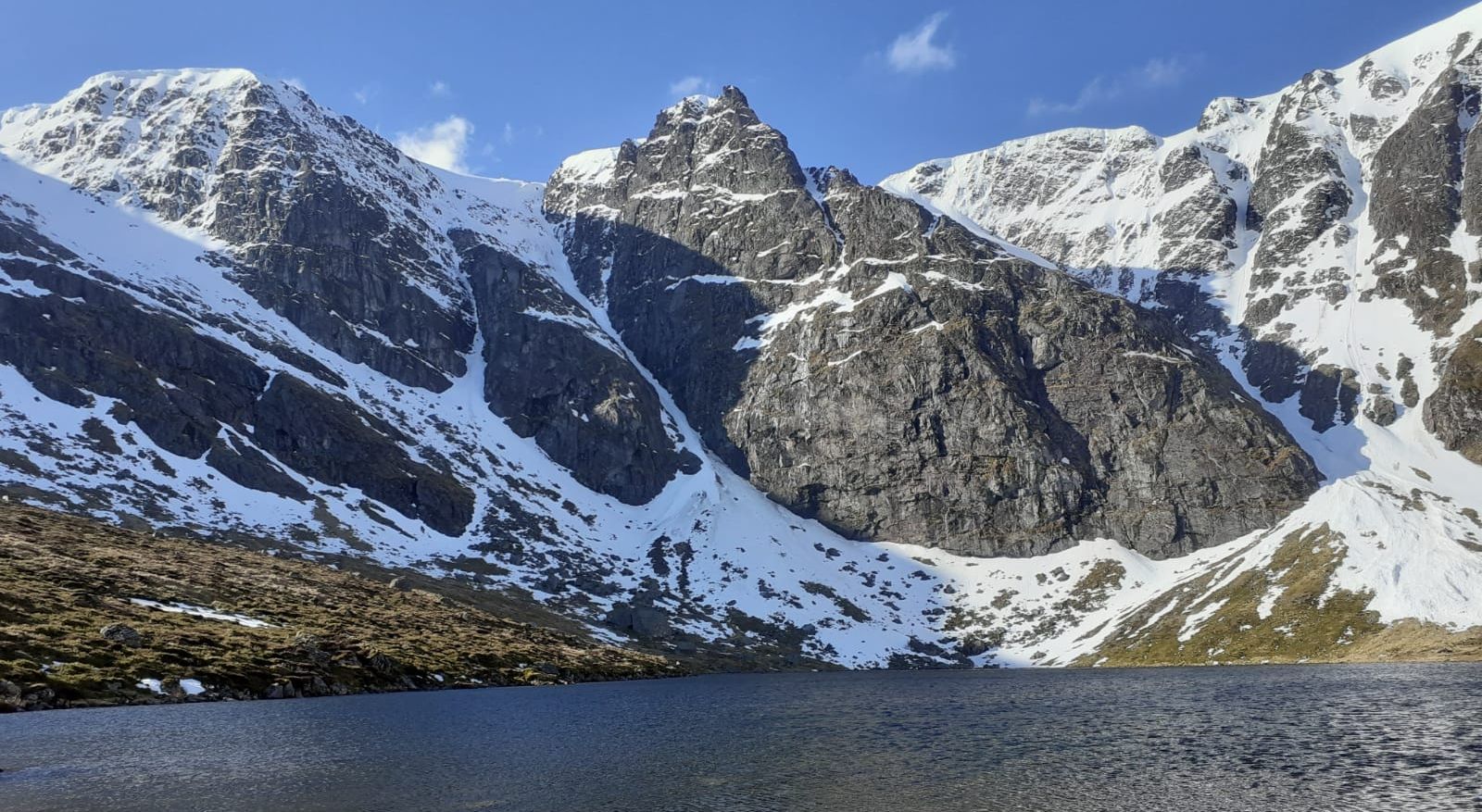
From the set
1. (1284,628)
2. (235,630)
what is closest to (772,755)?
(235,630)

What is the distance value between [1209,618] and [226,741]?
565 feet

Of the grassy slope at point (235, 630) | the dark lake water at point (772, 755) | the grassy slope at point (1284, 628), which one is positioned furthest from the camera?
the grassy slope at point (1284, 628)

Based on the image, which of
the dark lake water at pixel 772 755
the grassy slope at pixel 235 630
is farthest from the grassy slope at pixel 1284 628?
A: the grassy slope at pixel 235 630

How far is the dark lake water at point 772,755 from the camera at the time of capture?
3938 cm

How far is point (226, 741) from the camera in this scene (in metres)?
55.2

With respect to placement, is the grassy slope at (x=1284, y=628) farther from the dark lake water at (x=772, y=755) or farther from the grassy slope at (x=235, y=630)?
the grassy slope at (x=235, y=630)

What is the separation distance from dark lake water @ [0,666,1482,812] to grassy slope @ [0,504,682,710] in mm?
5308

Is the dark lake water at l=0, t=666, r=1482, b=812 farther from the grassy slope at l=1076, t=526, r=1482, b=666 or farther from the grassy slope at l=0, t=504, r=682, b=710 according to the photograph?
the grassy slope at l=1076, t=526, r=1482, b=666

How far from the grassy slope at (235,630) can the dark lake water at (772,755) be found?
17.4 ft

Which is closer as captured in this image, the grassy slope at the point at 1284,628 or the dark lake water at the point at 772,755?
the dark lake water at the point at 772,755

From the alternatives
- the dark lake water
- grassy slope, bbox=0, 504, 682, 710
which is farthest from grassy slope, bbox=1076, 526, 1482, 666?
grassy slope, bbox=0, 504, 682, 710

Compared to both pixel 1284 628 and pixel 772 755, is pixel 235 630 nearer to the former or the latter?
pixel 772 755

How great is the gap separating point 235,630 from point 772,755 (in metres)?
68.7

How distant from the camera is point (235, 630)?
95500 millimetres
